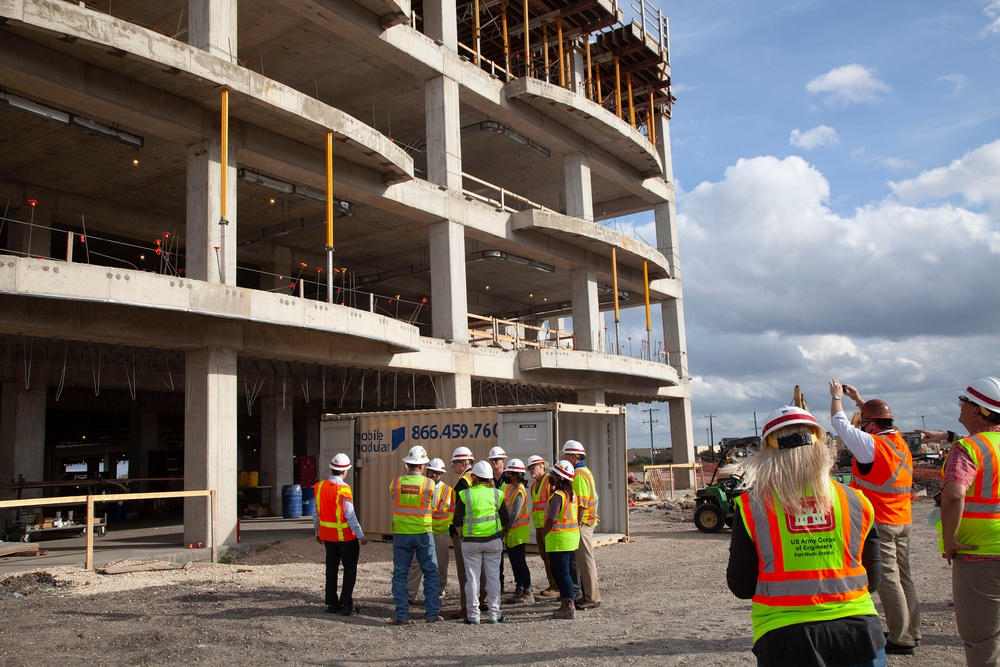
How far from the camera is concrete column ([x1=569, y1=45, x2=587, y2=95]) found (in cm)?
3222

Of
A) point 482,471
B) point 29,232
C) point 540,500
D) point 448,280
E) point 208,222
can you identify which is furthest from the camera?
point 448,280

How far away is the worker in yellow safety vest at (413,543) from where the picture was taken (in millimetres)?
9328

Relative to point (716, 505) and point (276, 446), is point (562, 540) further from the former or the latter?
point (276, 446)

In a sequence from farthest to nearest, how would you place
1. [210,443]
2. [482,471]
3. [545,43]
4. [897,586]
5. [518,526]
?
[545,43] < [210,443] < [518,526] < [482,471] < [897,586]

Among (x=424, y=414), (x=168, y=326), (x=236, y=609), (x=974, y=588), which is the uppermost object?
(x=168, y=326)

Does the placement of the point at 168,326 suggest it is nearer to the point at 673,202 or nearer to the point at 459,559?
the point at 459,559

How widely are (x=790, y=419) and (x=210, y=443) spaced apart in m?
15.2

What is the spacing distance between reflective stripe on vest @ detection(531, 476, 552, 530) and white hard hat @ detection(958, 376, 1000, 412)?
5.78m

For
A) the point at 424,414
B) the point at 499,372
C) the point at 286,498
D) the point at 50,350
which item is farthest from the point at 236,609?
the point at 499,372

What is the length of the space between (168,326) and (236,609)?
7866 mm

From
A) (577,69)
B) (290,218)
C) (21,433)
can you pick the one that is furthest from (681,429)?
(21,433)

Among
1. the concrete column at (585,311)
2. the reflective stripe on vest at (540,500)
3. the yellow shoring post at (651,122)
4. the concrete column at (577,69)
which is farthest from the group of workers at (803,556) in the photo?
the yellow shoring post at (651,122)

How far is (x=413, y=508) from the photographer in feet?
30.7

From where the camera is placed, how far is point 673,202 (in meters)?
38.9
